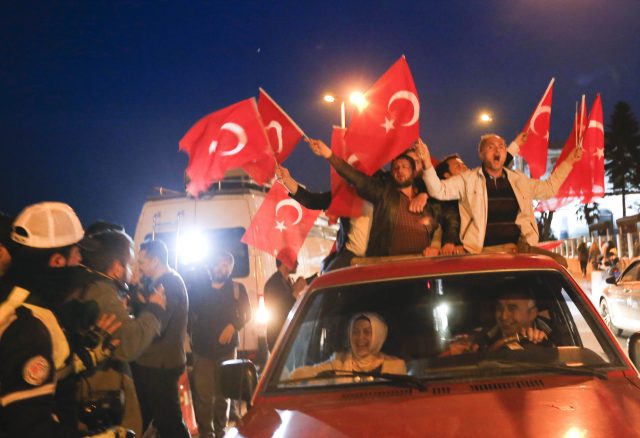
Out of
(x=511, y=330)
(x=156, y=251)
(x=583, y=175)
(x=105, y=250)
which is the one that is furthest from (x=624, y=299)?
(x=105, y=250)

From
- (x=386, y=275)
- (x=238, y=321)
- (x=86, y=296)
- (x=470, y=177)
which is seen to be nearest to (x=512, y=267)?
(x=386, y=275)

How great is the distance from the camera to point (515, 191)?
511 cm

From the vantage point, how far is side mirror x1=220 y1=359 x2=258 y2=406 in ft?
10.7

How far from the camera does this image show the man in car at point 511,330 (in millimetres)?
3430

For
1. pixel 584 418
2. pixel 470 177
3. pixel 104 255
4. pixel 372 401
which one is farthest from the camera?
pixel 470 177

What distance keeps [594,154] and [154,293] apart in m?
5.10

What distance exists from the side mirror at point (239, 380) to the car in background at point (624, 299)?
10.4 meters

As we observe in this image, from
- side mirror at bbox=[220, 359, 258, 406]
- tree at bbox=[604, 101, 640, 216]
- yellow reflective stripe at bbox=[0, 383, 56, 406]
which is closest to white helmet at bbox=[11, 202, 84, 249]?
yellow reflective stripe at bbox=[0, 383, 56, 406]

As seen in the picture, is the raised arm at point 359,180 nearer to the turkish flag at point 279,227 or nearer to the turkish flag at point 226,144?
the turkish flag at point 226,144

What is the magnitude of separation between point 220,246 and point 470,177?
529cm

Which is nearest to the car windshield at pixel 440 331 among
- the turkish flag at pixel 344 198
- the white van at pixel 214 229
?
the turkish flag at pixel 344 198

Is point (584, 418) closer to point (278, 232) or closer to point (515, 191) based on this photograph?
point (515, 191)

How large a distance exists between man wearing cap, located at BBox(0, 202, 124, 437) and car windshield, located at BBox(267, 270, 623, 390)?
1.00 metres

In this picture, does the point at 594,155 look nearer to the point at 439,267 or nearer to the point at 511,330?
the point at 511,330
